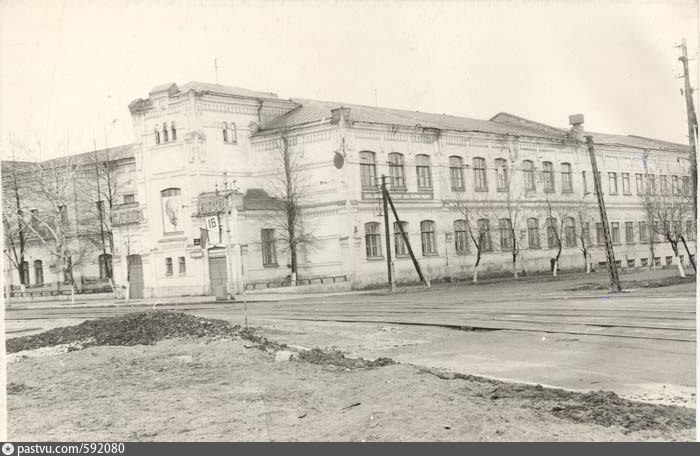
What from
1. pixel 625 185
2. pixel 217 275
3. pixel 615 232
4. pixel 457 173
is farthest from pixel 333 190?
pixel 615 232

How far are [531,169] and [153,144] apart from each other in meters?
20.2

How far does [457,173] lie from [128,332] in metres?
24.7

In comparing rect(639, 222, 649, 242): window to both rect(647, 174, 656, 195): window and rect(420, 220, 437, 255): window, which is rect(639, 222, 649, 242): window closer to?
rect(647, 174, 656, 195): window

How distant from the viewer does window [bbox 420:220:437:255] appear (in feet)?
108

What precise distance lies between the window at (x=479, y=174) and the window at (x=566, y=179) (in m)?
5.27

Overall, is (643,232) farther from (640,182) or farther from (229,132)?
(229,132)

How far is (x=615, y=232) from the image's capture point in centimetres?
3812

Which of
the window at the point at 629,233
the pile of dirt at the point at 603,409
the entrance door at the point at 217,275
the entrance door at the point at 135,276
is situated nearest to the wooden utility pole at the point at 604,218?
the entrance door at the point at 217,275

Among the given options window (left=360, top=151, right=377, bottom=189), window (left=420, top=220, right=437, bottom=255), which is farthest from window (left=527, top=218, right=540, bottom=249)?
window (left=360, top=151, right=377, bottom=189)

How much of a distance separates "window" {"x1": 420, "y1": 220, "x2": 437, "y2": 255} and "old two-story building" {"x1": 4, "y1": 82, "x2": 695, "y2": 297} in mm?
70

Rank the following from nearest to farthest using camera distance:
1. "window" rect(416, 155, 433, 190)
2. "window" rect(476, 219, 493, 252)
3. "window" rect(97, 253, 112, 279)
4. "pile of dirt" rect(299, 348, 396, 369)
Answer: "pile of dirt" rect(299, 348, 396, 369)
"window" rect(416, 155, 433, 190)
"window" rect(476, 219, 493, 252)
"window" rect(97, 253, 112, 279)

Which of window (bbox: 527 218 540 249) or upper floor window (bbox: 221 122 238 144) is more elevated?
upper floor window (bbox: 221 122 238 144)

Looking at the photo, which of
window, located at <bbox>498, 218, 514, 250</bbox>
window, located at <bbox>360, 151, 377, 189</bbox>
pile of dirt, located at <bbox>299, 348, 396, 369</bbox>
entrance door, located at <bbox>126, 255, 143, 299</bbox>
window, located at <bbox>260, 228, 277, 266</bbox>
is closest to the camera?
pile of dirt, located at <bbox>299, 348, 396, 369</bbox>

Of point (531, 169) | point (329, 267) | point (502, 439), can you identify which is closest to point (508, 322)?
point (502, 439)
